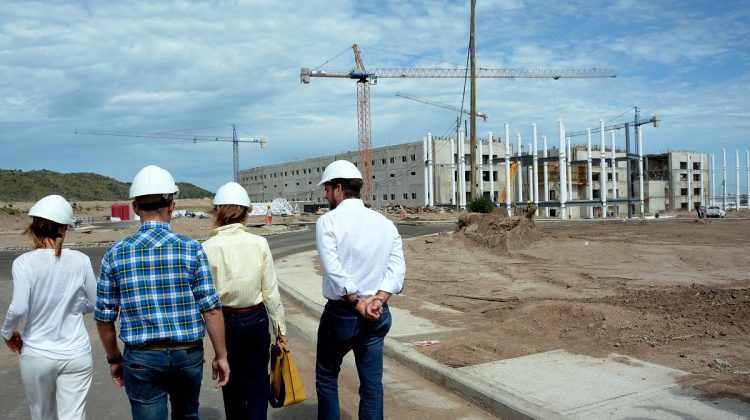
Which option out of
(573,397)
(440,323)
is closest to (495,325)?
(440,323)

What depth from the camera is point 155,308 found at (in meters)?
3.10

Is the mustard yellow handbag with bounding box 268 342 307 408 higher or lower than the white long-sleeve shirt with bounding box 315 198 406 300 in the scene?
lower

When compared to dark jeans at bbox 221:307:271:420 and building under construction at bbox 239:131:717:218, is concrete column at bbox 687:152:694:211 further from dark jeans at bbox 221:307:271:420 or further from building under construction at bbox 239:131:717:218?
dark jeans at bbox 221:307:271:420

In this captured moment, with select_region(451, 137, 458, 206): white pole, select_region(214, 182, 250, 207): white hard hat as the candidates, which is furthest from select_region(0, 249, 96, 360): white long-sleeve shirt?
select_region(451, 137, 458, 206): white pole

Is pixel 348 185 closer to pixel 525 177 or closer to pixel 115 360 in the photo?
pixel 115 360

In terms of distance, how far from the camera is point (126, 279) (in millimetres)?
3111

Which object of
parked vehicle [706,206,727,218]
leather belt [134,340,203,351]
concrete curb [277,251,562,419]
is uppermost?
leather belt [134,340,203,351]

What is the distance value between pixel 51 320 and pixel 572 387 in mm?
4194

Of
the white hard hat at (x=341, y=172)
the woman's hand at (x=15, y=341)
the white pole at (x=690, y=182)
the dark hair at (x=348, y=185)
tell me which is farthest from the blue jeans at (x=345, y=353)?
the white pole at (x=690, y=182)

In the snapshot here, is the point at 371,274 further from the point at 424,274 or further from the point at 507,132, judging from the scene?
the point at 507,132

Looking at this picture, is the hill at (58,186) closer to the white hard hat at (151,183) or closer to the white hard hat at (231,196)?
the white hard hat at (231,196)

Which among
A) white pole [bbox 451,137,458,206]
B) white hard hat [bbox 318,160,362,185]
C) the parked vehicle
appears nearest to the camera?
white hard hat [bbox 318,160,362,185]

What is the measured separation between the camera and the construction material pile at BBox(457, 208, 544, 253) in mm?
18578

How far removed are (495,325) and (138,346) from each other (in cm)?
573
